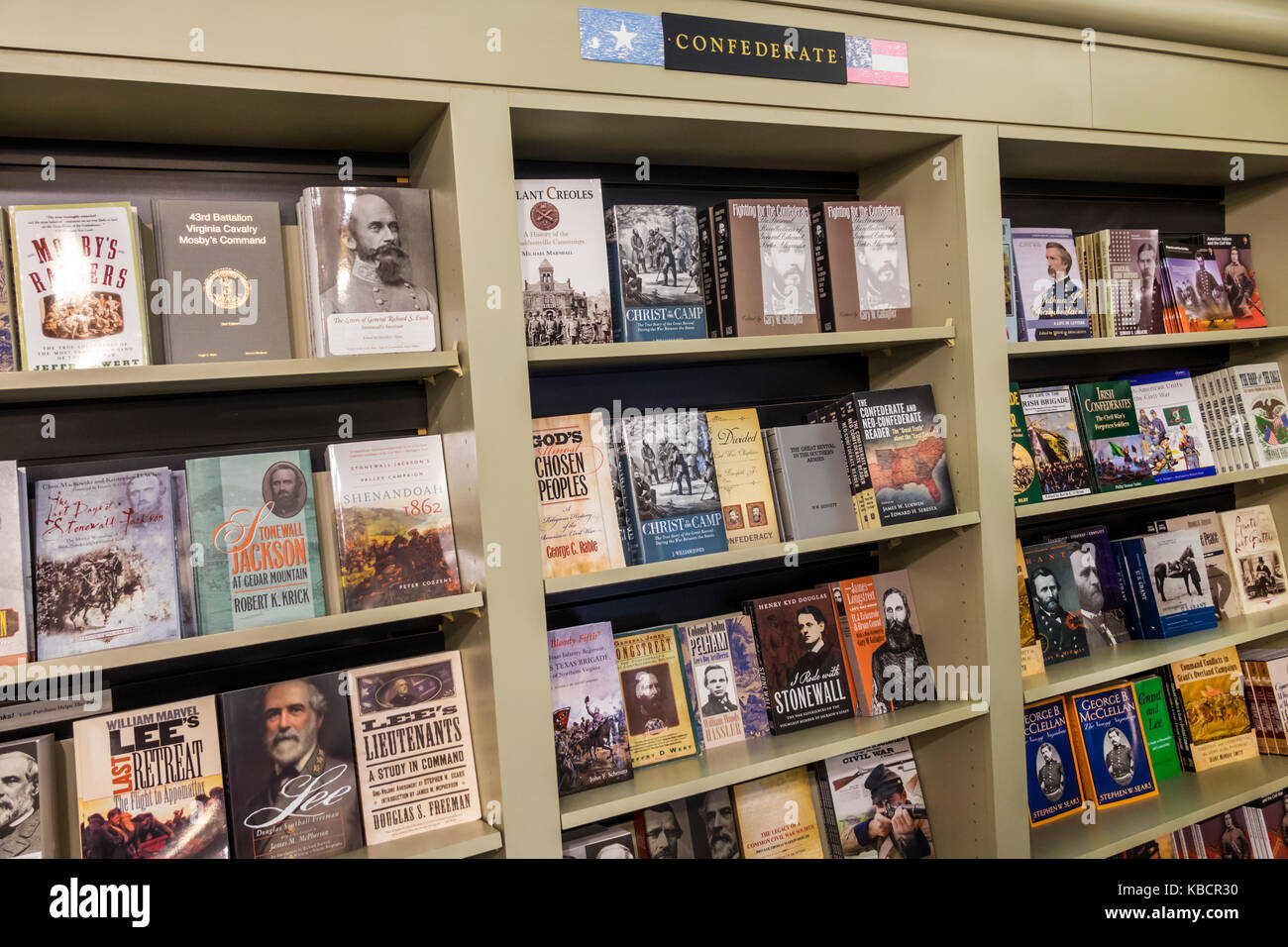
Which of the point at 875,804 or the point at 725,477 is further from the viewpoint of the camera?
the point at 875,804

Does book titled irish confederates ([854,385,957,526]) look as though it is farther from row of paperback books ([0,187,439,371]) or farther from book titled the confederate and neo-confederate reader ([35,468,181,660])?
book titled the confederate and neo-confederate reader ([35,468,181,660])

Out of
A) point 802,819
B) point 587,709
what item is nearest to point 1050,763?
point 802,819

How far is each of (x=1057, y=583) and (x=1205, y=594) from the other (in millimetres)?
585

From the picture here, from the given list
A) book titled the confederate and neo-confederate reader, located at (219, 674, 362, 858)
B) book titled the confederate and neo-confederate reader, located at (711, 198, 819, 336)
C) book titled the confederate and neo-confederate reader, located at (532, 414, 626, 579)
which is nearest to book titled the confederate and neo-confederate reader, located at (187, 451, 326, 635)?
book titled the confederate and neo-confederate reader, located at (219, 674, 362, 858)

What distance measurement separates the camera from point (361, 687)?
1.76 metres

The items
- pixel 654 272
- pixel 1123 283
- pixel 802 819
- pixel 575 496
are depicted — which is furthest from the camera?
pixel 1123 283

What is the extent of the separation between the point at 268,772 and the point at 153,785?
0.19m

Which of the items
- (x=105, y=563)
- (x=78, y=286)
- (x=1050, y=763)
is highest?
(x=78, y=286)

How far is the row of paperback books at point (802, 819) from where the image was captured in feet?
6.63

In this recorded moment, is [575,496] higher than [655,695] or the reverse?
higher

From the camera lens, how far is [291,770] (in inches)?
66.2

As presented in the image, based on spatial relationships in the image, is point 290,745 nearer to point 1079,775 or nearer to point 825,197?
point 825,197

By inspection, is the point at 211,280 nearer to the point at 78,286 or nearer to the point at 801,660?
the point at 78,286
